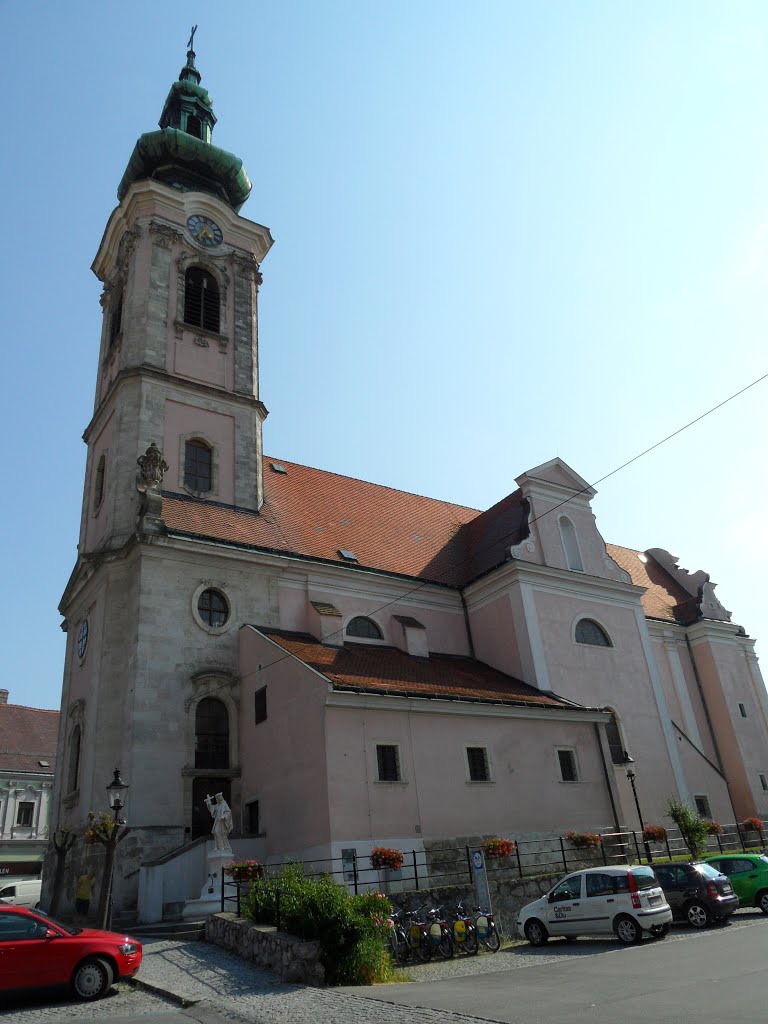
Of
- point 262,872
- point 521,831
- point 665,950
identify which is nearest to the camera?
point 665,950

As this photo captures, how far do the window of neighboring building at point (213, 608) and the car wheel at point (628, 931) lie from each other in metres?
12.4

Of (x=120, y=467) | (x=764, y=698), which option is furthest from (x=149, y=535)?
(x=764, y=698)

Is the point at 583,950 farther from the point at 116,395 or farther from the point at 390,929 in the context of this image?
the point at 116,395

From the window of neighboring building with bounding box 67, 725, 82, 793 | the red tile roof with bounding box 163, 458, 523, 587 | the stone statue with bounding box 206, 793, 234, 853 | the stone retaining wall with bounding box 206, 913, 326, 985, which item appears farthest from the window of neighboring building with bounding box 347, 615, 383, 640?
the stone retaining wall with bounding box 206, 913, 326, 985

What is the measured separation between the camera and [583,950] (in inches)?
496

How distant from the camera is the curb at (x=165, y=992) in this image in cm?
928

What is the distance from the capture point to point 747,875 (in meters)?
15.6

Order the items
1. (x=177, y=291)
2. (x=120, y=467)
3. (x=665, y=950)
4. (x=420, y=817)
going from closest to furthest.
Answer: (x=665, y=950) < (x=420, y=817) < (x=120, y=467) < (x=177, y=291)

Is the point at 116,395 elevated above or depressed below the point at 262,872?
above

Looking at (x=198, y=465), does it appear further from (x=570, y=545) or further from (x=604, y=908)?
(x=604, y=908)

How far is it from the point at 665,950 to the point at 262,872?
7231 millimetres

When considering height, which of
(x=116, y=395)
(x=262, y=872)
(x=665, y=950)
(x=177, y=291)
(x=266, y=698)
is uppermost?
(x=177, y=291)

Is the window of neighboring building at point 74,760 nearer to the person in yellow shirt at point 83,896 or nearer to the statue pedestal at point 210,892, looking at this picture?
the person in yellow shirt at point 83,896

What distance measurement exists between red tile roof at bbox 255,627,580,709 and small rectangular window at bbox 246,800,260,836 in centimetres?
382
